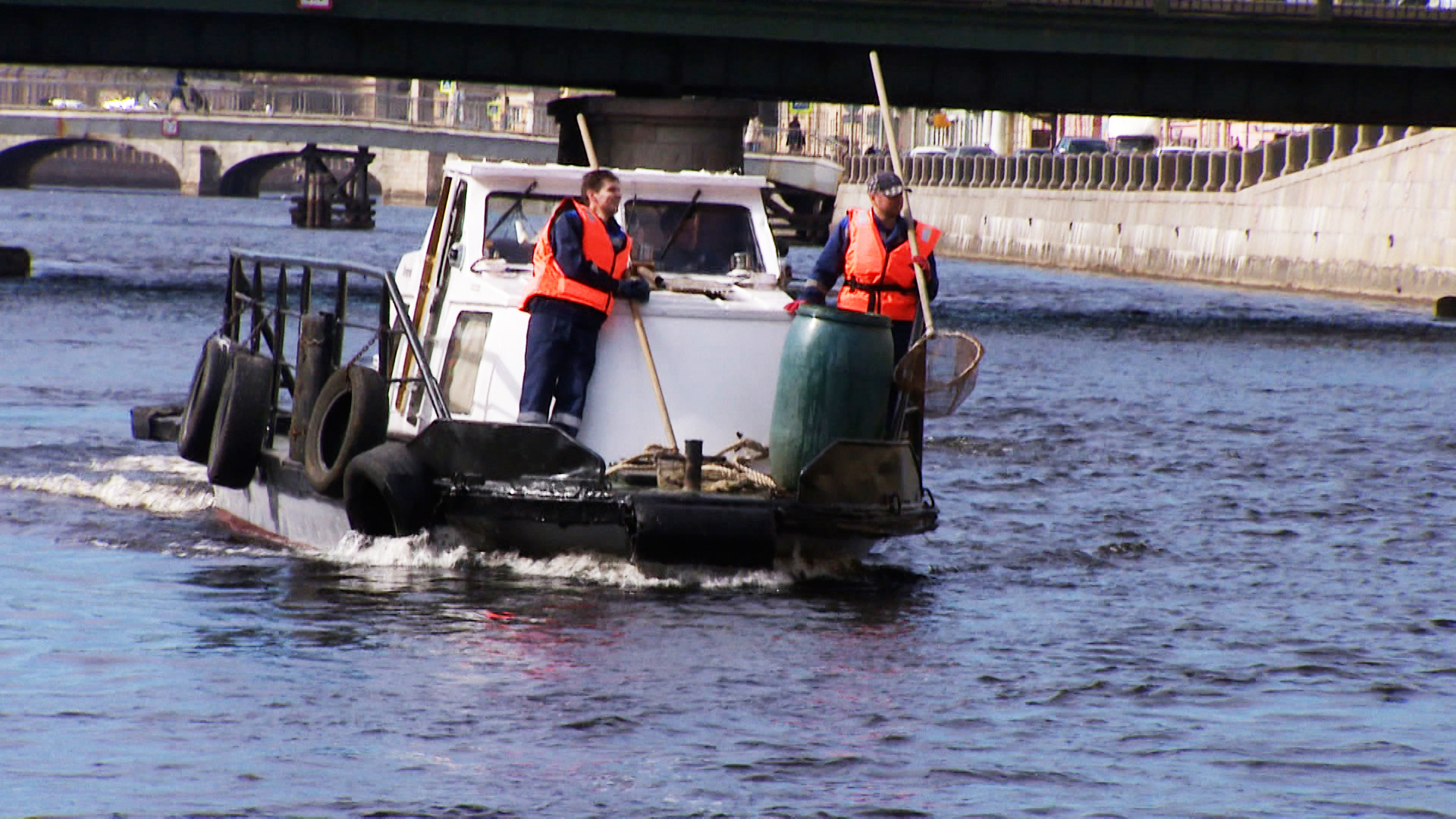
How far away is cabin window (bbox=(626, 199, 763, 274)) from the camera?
1461 centimetres

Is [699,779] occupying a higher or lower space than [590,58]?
lower

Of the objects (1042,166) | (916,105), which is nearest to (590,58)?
(916,105)

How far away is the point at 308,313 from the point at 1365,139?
40805 millimetres

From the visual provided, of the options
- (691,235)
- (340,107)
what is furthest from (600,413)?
(340,107)

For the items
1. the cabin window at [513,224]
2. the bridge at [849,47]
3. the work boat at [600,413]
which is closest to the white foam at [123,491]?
the work boat at [600,413]

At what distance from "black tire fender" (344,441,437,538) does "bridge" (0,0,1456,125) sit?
24.8 metres

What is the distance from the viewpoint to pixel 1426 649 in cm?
1237

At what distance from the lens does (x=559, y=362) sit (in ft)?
43.5

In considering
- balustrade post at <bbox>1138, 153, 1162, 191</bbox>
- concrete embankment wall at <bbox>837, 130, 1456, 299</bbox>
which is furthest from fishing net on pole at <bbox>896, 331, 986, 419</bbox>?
balustrade post at <bbox>1138, 153, 1162, 191</bbox>

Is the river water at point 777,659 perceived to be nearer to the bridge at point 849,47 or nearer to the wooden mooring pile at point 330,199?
the bridge at point 849,47

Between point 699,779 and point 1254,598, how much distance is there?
18.8 feet

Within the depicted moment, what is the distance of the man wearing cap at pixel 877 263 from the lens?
14.1 m

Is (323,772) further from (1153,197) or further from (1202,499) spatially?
(1153,197)

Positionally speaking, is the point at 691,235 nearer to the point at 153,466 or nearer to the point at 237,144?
the point at 153,466
